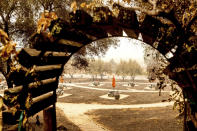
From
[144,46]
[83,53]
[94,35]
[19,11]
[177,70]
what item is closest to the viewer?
[177,70]

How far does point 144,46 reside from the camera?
10086 millimetres

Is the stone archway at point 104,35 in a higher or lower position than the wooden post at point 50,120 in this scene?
higher

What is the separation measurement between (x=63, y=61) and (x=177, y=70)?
2.25 meters

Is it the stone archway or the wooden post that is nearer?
the stone archway

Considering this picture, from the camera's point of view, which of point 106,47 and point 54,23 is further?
point 106,47

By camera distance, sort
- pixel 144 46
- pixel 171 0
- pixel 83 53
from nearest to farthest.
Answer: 1. pixel 171 0
2. pixel 144 46
3. pixel 83 53

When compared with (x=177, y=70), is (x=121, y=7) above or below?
above

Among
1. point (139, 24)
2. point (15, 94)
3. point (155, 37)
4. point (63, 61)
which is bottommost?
point (15, 94)

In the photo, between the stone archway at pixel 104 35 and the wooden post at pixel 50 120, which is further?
the wooden post at pixel 50 120

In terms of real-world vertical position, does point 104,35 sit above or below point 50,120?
above

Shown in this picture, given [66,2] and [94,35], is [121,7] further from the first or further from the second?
[66,2]

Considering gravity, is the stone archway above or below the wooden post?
above

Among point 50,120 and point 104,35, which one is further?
point 50,120

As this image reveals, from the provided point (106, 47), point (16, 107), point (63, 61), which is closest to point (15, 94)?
point (16, 107)
